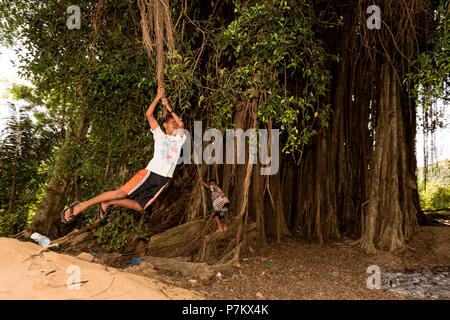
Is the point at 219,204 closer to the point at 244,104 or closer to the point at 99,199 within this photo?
the point at 244,104

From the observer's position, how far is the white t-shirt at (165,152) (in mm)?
2666

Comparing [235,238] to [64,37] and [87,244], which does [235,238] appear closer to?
[87,244]

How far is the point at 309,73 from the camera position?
314 centimetres

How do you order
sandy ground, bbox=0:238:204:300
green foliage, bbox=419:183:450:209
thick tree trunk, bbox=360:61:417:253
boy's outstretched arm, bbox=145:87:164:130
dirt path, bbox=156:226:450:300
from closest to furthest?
sandy ground, bbox=0:238:204:300 < boy's outstretched arm, bbox=145:87:164:130 < dirt path, bbox=156:226:450:300 < thick tree trunk, bbox=360:61:417:253 < green foliage, bbox=419:183:450:209

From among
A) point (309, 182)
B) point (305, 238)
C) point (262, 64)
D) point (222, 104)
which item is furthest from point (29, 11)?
point (305, 238)

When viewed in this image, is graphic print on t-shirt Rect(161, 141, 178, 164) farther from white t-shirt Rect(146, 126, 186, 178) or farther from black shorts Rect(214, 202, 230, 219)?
black shorts Rect(214, 202, 230, 219)

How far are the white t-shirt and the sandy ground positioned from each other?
101 centimetres

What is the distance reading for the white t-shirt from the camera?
2.67 metres

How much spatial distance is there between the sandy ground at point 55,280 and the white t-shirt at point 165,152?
3.32 ft

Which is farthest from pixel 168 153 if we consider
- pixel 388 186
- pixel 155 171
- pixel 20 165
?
pixel 20 165

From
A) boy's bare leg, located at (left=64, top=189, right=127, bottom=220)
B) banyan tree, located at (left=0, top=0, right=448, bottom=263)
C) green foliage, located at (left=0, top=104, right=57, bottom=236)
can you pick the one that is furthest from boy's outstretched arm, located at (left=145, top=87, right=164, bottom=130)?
green foliage, located at (left=0, top=104, right=57, bottom=236)

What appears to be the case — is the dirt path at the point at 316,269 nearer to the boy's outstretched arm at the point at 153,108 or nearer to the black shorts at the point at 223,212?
the black shorts at the point at 223,212

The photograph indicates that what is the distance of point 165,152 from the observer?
2699mm

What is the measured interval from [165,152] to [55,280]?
137 centimetres
